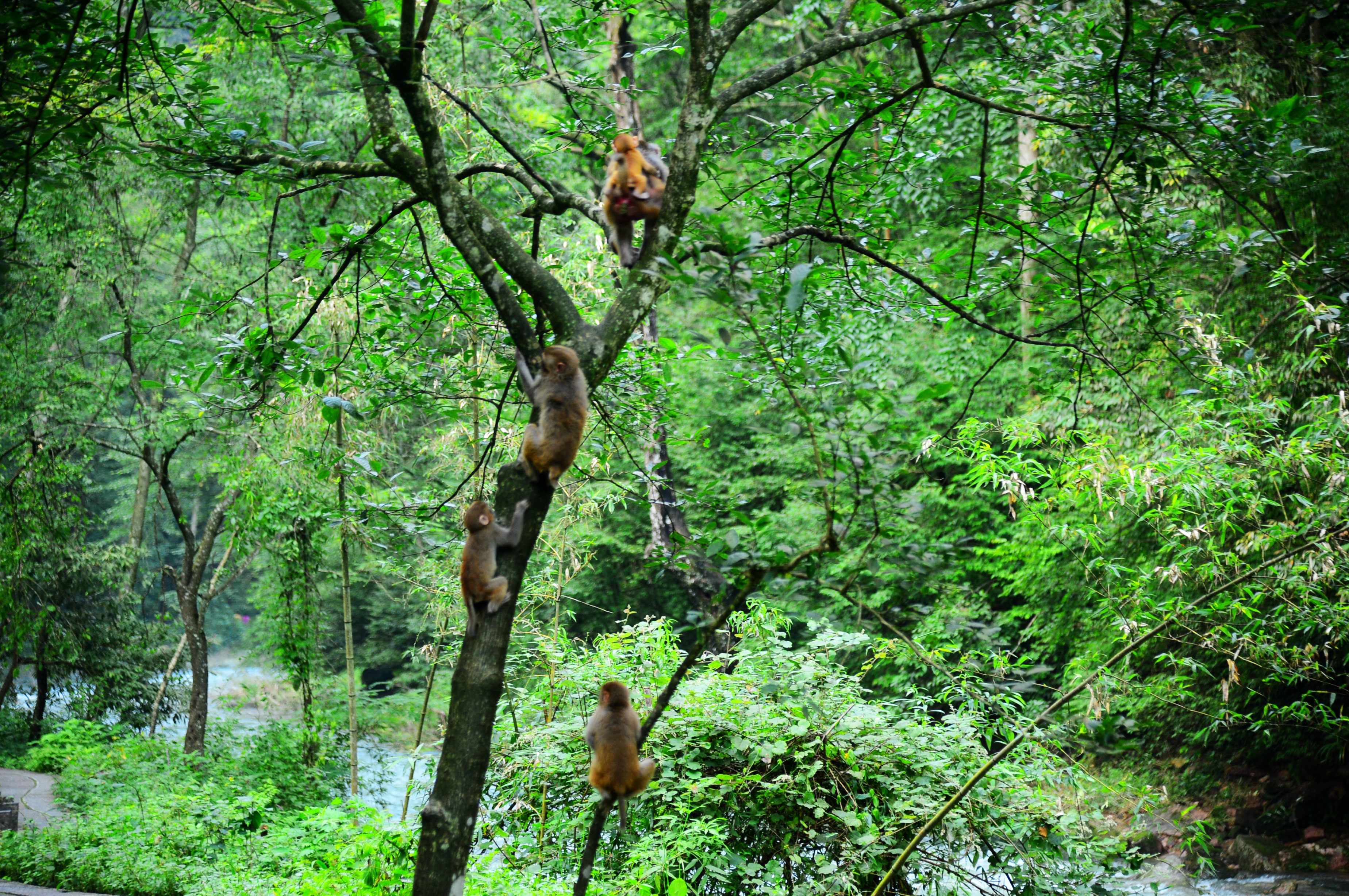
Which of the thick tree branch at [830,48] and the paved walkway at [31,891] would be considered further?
the paved walkway at [31,891]

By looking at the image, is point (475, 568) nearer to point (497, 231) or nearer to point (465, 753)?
point (465, 753)

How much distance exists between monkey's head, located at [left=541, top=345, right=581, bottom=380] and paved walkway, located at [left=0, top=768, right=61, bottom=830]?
7.95 m

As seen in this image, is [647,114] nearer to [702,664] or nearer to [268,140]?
[702,664]

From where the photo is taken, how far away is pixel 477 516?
3.49m

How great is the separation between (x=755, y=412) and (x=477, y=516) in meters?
3.62

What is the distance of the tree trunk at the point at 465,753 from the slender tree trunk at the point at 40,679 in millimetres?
12963

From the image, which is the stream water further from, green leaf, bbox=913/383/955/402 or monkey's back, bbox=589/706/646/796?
green leaf, bbox=913/383/955/402

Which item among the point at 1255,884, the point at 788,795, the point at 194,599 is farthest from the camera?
the point at 194,599

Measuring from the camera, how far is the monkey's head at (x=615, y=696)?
11.5 feet

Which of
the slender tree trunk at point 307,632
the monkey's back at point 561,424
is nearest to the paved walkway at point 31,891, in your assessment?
the slender tree trunk at point 307,632

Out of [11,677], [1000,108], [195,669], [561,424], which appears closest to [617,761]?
[561,424]

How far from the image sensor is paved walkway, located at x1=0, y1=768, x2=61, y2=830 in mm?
8750

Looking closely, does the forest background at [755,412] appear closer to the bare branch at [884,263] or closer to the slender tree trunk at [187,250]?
the bare branch at [884,263]

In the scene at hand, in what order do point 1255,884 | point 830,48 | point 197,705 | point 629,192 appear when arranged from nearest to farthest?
point 830,48
point 629,192
point 1255,884
point 197,705
